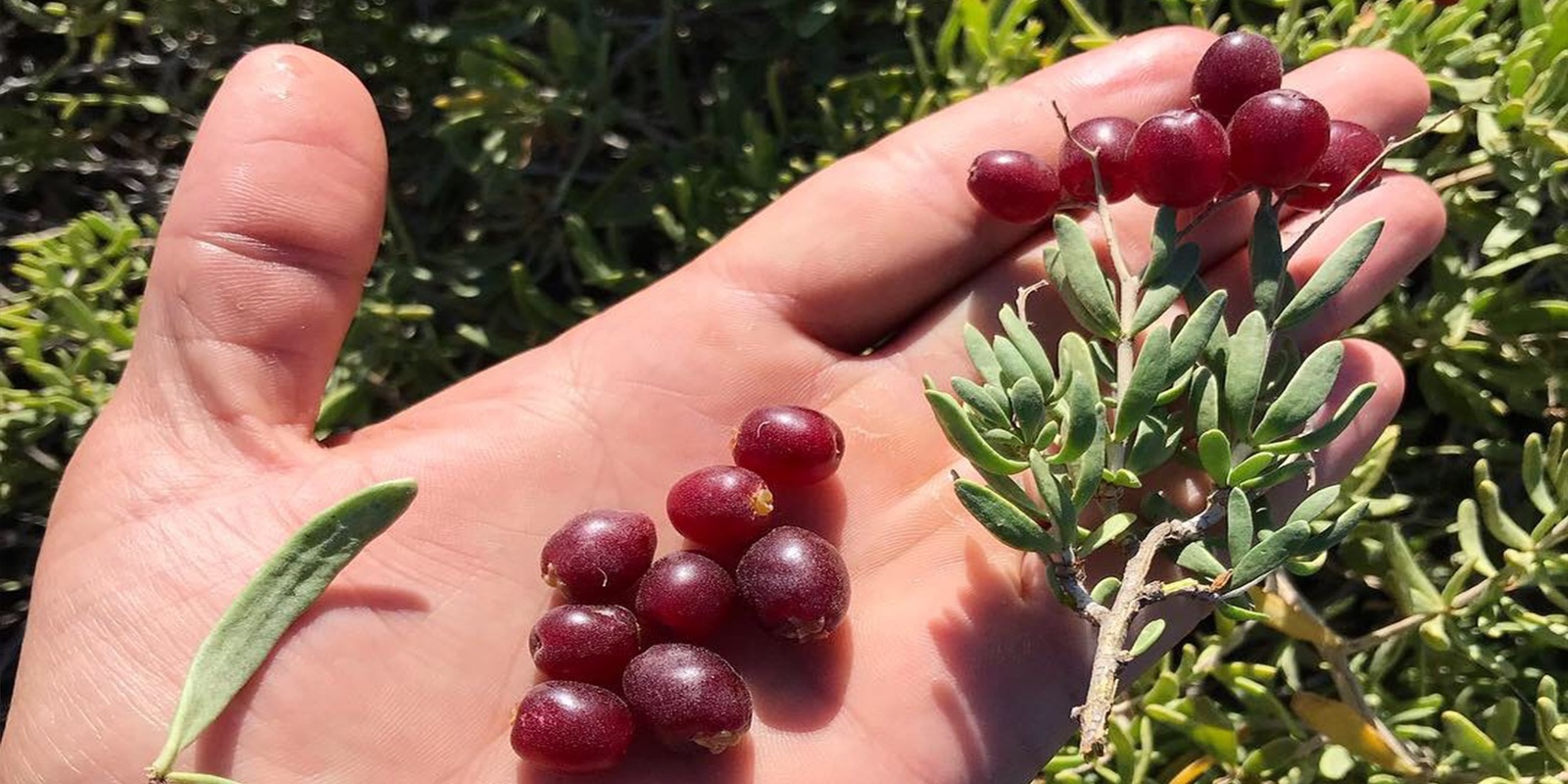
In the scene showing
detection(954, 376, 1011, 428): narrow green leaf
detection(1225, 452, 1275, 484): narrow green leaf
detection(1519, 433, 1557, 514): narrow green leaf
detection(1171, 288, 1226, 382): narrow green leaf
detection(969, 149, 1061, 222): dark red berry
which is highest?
detection(969, 149, 1061, 222): dark red berry

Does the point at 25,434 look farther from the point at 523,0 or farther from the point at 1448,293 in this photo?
the point at 1448,293

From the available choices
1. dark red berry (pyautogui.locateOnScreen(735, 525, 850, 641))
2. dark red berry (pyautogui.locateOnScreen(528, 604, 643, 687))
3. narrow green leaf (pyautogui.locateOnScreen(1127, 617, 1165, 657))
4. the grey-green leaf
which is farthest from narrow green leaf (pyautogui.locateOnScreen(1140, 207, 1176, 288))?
the grey-green leaf

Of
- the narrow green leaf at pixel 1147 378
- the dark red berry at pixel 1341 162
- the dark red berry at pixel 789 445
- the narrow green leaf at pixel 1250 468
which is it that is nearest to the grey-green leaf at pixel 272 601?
the dark red berry at pixel 789 445

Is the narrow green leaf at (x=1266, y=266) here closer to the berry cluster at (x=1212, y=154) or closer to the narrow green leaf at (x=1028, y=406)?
the berry cluster at (x=1212, y=154)

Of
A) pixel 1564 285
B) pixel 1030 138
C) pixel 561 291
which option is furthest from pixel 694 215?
pixel 1564 285

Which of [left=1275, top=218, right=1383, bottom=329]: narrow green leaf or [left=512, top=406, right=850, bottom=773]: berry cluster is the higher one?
[left=1275, top=218, right=1383, bottom=329]: narrow green leaf

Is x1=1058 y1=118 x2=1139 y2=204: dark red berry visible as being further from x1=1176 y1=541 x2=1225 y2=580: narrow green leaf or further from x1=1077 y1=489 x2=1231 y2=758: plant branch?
x1=1176 y1=541 x2=1225 y2=580: narrow green leaf
